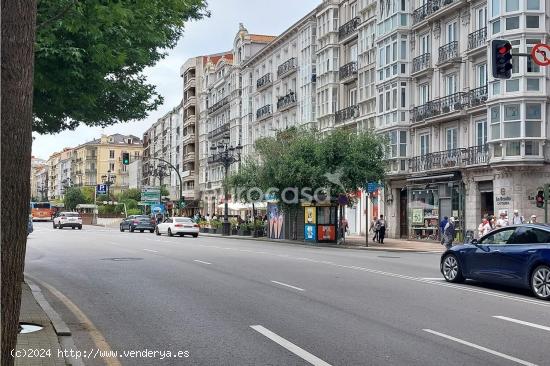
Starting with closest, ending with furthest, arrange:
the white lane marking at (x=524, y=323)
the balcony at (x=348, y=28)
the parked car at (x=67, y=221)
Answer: the white lane marking at (x=524, y=323) → the balcony at (x=348, y=28) → the parked car at (x=67, y=221)

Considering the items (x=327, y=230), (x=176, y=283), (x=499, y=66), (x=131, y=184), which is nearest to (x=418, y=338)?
(x=176, y=283)

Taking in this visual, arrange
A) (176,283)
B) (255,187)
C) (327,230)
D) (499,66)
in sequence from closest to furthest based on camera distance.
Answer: (176,283) < (499,66) < (327,230) < (255,187)

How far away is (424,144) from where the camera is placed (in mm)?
40938

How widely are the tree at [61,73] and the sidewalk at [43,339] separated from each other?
7.23ft

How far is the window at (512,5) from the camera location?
3231 centimetres

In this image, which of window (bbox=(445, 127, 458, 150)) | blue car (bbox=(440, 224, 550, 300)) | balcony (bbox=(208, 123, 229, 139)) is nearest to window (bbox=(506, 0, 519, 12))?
window (bbox=(445, 127, 458, 150))

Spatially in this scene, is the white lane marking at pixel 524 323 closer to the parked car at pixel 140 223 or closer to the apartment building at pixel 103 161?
the parked car at pixel 140 223

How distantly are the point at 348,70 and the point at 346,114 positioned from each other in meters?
3.35

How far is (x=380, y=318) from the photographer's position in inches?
400

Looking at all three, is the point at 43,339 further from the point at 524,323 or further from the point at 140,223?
the point at 140,223

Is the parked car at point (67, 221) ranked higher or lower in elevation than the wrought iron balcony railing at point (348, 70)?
lower

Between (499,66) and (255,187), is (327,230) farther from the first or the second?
(499,66)

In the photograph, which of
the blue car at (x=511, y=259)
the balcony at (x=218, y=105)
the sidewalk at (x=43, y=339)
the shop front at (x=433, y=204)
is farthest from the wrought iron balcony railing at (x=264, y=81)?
the sidewalk at (x=43, y=339)

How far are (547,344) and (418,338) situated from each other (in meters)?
1.63
